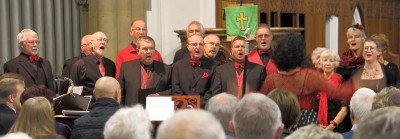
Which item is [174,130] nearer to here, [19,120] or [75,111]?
[19,120]

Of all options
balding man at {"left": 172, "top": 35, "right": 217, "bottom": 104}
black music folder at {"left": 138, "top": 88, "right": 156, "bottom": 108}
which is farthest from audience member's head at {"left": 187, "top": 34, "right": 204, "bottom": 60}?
black music folder at {"left": 138, "top": 88, "right": 156, "bottom": 108}

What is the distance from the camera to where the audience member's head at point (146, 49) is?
6805 mm

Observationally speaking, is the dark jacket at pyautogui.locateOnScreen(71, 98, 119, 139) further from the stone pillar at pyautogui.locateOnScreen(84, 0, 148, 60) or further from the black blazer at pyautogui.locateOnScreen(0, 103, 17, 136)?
the stone pillar at pyautogui.locateOnScreen(84, 0, 148, 60)

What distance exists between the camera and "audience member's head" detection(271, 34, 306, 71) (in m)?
4.68

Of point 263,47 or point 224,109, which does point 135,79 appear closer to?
point 263,47

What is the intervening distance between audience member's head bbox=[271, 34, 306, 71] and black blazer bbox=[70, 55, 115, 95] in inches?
119

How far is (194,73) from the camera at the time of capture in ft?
Answer: 22.9

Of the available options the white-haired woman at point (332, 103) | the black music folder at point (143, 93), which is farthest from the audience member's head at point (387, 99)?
the black music folder at point (143, 93)

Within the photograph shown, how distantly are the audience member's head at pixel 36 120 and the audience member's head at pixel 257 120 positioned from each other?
5.05 ft

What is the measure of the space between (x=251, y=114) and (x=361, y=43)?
4.37m

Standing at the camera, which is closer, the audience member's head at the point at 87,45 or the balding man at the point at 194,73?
the balding man at the point at 194,73

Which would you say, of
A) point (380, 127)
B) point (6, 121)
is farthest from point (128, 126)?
point (6, 121)

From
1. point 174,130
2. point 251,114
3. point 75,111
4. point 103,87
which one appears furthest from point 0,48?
point 174,130

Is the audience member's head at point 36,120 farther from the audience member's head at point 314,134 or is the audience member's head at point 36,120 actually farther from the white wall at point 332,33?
the white wall at point 332,33
